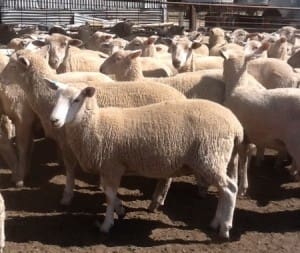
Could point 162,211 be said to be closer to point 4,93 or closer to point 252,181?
point 252,181

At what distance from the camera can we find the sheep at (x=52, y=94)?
607 cm

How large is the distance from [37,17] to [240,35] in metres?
12.2

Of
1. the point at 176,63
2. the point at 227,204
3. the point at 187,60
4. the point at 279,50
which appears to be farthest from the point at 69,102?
the point at 279,50

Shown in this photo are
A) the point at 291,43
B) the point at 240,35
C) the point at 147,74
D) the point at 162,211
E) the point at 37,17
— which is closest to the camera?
the point at 162,211

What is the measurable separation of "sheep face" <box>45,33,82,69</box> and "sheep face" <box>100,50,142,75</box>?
81cm

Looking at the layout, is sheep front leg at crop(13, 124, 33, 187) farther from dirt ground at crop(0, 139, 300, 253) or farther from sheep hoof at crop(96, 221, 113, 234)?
sheep hoof at crop(96, 221, 113, 234)

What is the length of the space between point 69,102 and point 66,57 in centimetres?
321

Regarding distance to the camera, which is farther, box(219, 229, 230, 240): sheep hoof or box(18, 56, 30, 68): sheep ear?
box(18, 56, 30, 68): sheep ear

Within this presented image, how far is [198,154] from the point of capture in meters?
5.04

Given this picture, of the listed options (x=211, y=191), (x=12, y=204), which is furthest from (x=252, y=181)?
(x=12, y=204)

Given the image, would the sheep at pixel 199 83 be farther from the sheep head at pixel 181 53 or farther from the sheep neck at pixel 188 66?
the sheep neck at pixel 188 66

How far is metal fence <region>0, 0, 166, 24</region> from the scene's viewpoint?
76.0 feet

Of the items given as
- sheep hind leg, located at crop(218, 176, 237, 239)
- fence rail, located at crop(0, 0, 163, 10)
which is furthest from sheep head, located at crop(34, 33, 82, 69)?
fence rail, located at crop(0, 0, 163, 10)

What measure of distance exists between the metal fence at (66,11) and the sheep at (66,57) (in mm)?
14026
